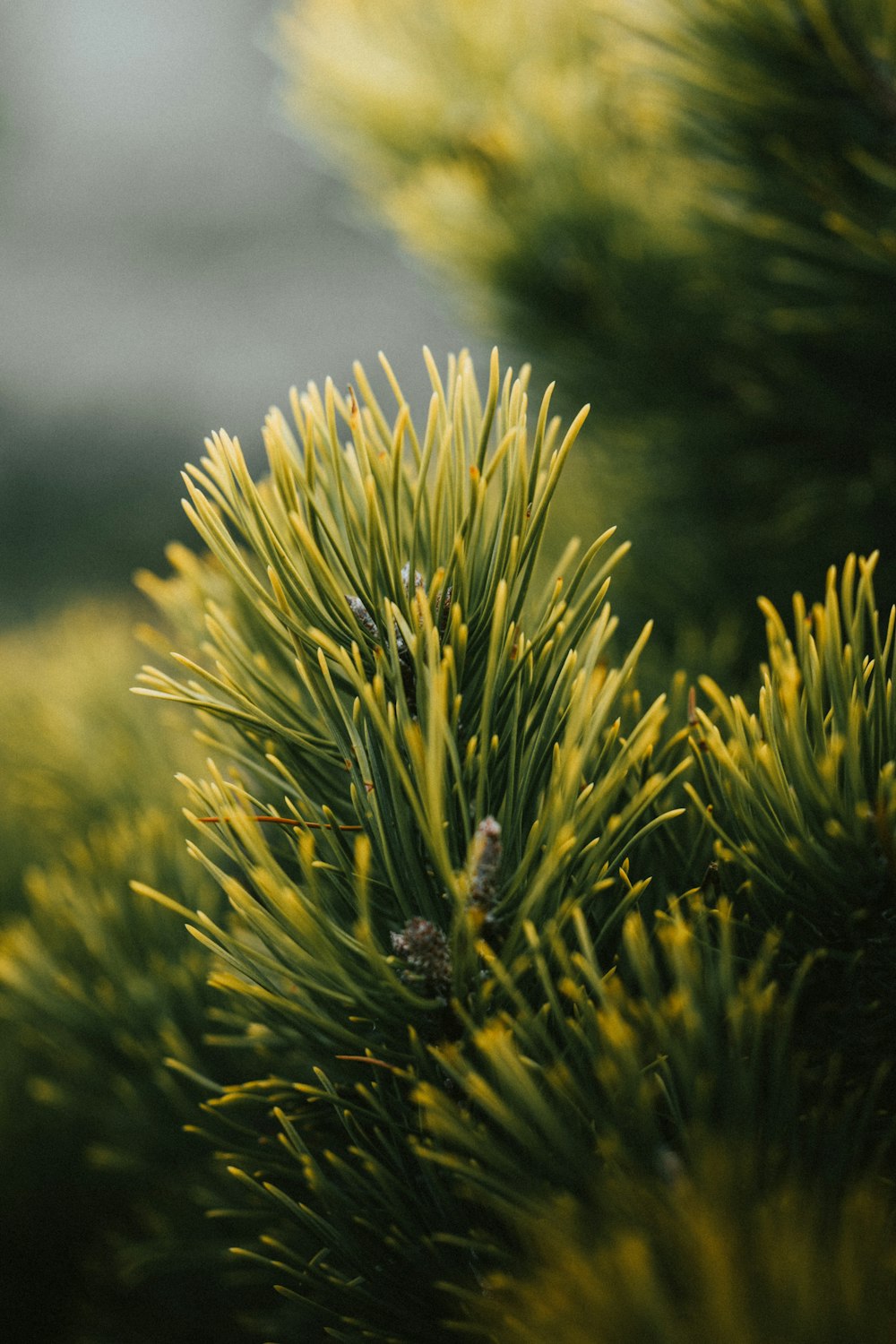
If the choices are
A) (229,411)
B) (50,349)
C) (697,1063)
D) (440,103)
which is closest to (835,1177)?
(697,1063)

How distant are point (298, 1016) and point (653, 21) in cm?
40

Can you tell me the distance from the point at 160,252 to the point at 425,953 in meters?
1.77

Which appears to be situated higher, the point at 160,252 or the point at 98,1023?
the point at 160,252

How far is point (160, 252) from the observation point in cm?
165

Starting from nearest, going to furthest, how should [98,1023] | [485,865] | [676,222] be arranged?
[485,865], [98,1023], [676,222]

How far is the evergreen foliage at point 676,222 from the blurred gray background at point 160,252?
984 millimetres

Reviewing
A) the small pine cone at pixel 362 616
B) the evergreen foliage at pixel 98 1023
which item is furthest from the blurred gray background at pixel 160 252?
the small pine cone at pixel 362 616

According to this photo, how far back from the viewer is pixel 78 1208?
0.44 meters

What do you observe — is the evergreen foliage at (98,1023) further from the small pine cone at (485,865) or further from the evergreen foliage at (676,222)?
the evergreen foliage at (676,222)

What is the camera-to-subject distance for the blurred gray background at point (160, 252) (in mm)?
1462

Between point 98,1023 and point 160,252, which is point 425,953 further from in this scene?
point 160,252

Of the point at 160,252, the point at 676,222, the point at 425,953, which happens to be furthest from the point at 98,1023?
the point at 160,252

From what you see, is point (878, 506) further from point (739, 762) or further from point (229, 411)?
point (229, 411)

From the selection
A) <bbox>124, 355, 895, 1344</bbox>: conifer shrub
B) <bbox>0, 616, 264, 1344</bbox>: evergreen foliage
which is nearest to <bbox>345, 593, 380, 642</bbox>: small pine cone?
<bbox>124, 355, 895, 1344</bbox>: conifer shrub
